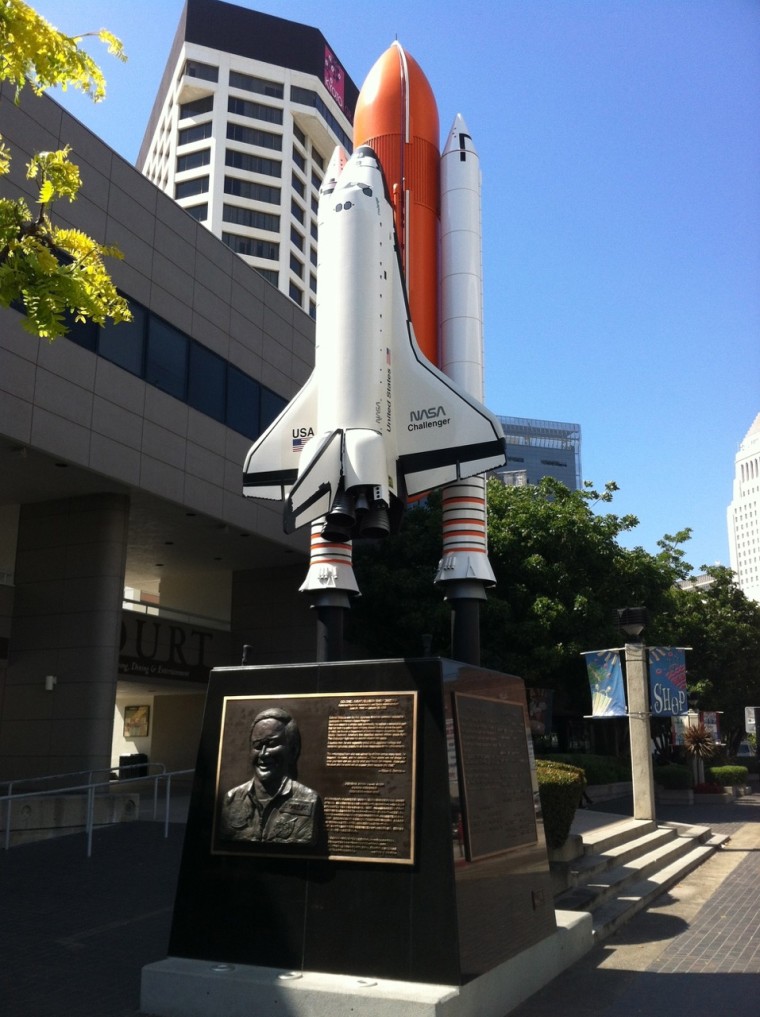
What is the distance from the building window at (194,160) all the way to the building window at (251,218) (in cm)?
431

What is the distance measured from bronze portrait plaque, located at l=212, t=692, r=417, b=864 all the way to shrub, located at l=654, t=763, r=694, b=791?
23.6m

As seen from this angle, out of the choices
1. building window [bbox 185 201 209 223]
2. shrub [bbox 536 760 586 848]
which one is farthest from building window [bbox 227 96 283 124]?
shrub [bbox 536 760 586 848]

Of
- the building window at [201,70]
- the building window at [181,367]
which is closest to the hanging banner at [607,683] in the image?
the building window at [181,367]

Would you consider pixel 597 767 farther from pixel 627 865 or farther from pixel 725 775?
pixel 627 865

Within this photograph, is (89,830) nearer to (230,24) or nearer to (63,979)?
(63,979)

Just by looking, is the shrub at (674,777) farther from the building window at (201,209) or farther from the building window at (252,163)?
the building window at (252,163)

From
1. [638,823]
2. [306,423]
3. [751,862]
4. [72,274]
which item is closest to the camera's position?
[72,274]

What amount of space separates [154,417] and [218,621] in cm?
1000

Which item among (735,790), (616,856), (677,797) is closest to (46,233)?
(616,856)

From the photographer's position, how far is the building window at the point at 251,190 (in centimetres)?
7038

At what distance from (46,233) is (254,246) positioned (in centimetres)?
6568

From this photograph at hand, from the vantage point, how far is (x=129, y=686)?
28781 mm

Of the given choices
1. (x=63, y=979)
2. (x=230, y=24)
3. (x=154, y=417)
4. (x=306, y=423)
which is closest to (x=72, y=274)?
(x=63, y=979)

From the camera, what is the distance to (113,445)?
62.8ft
